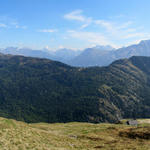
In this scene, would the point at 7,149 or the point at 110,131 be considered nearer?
the point at 7,149

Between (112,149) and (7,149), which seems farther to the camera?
(112,149)

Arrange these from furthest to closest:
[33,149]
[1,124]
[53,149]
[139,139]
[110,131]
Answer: [110,131] → [139,139] → [1,124] → [53,149] → [33,149]

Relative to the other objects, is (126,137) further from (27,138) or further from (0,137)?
(0,137)

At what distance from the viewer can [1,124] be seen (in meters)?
46.2

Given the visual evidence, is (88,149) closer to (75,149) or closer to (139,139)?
(75,149)

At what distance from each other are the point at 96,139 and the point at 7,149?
32.9 metres

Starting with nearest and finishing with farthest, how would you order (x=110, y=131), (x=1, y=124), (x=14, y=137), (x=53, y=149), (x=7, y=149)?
(x=7, y=149)
(x=53, y=149)
(x=14, y=137)
(x=1, y=124)
(x=110, y=131)

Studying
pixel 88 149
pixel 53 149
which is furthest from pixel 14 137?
pixel 88 149

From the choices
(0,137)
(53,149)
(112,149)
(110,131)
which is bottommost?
(110,131)

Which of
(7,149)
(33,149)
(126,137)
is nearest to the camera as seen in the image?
(7,149)

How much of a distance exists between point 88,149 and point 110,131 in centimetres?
3029

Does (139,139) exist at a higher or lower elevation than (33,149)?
lower

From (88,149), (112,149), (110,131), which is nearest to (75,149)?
(88,149)

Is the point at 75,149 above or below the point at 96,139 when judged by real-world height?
above
